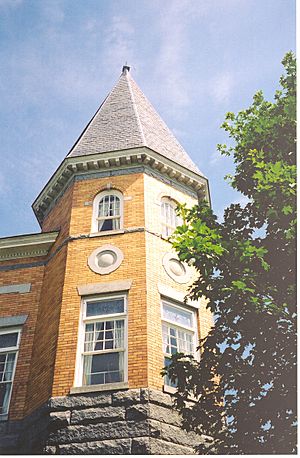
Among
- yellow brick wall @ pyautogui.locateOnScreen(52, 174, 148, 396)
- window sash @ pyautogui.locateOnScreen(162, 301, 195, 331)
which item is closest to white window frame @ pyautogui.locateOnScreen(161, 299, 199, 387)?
window sash @ pyautogui.locateOnScreen(162, 301, 195, 331)

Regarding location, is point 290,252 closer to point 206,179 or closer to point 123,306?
point 123,306

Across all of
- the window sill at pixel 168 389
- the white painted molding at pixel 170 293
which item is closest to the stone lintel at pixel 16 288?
the white painted molding at pixel 170 293

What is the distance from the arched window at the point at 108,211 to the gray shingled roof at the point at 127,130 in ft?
5.72

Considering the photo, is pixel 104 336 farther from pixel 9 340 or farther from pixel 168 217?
pixel 168 217

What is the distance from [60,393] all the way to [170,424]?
8.52 feet

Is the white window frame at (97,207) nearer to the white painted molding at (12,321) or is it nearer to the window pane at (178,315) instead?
the window pane at (178,315)

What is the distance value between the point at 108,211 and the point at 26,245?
2.74 metres

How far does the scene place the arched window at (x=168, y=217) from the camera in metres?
15.5

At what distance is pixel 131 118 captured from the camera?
1950cm

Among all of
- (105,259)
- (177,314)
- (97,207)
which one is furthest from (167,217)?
(177,314)

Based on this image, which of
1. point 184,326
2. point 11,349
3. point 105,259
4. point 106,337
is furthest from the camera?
point 105,259

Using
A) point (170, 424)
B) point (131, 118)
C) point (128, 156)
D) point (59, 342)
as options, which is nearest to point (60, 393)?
point (59, 342)

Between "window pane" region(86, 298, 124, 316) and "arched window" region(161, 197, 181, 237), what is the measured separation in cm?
289

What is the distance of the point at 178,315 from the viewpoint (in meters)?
13.5
